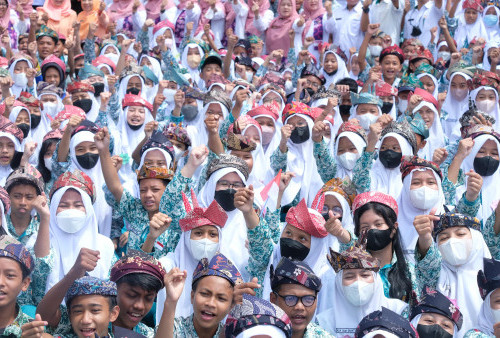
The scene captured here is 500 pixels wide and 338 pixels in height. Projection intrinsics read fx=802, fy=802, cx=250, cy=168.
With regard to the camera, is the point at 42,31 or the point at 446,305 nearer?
the point at 446,305

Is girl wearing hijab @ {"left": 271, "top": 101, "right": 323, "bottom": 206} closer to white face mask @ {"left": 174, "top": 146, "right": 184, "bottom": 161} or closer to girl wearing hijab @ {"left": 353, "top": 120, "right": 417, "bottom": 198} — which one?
girl wearing hijab @ {"left": 353, "top": 120, "right": 417, "bottom": 198}

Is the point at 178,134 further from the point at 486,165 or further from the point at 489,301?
the point at 489,301

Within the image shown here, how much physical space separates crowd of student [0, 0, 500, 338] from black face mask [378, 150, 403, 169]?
1.8 inches

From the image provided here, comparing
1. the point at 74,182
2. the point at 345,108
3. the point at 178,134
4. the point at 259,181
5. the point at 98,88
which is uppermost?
the point at 98,88

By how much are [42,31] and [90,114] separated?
2.65 metres

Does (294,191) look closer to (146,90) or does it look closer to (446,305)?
(446,305)

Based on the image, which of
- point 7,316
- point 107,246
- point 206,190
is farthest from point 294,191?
point 7,316

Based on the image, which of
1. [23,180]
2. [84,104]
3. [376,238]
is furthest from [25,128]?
[376,238]

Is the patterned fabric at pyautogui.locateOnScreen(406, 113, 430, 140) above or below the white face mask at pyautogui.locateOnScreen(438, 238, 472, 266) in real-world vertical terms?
above

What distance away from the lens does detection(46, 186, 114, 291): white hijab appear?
15.9ft

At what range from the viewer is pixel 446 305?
4223 mm

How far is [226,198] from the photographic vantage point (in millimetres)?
5367

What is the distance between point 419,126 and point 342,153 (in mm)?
904

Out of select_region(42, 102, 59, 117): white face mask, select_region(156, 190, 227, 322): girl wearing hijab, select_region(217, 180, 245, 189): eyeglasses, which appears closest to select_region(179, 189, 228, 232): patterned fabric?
select_region(156, 190, 227, 322): girl wearing hijab
